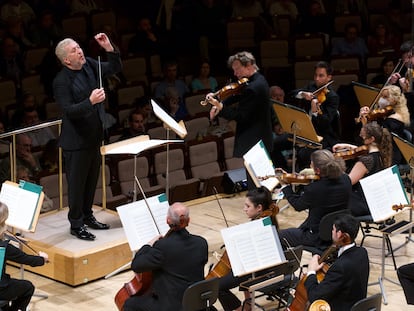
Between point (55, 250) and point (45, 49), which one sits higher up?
point (45, 49)

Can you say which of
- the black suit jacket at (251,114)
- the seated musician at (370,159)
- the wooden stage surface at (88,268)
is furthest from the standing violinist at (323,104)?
the wooden stage surface at (88,268)

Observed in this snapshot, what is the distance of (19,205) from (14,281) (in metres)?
0.78

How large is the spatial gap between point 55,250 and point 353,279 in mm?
2705

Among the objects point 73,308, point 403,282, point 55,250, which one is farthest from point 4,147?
point 403,282

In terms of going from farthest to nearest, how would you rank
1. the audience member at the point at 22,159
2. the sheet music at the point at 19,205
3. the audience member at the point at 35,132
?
the audience member at the point at 35,132
the audience member at the point at 22,159
the sheet music at the point at 19,205

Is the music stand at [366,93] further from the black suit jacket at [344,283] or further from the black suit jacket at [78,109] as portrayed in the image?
the black suit jacket at [344,283]

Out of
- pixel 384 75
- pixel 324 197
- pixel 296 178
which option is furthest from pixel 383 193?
pixel 384 75

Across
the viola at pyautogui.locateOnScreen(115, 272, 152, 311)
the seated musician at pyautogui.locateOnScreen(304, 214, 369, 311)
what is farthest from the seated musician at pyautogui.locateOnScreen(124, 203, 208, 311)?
the seated musician at pyautogui.locateOnScreen(304, 214, 369, 311)

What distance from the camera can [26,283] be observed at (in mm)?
7141

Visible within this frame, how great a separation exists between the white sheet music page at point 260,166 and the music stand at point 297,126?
108 centimetres

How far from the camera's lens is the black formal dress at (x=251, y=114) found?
884 cm

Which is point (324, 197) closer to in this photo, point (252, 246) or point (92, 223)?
point (252, 246)

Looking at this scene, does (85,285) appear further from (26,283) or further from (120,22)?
(120,22)

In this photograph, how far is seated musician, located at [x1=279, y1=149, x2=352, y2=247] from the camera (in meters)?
7.96
